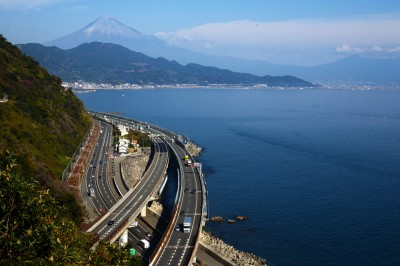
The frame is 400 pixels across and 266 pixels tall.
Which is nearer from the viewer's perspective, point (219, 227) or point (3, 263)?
point (3, 263)

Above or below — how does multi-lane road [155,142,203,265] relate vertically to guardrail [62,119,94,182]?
below

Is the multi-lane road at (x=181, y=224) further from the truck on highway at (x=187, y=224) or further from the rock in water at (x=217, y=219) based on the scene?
the rock in water at (x=217, y=219)

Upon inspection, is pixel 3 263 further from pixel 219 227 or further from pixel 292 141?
pixel 292 141

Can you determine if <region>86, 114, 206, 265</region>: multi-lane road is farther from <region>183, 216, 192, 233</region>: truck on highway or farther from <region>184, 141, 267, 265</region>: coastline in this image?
<region>184, 141, 267, 265</region>: coastline

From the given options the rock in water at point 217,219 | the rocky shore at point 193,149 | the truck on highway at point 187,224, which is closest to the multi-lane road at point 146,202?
the truck on highway at point 187,224

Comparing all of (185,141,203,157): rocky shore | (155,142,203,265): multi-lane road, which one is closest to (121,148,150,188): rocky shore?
(155,142,203,265): multi-lane road

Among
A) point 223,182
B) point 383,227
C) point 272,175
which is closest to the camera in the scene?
point 383,227

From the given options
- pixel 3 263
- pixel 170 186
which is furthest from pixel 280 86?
pixel 3 263
